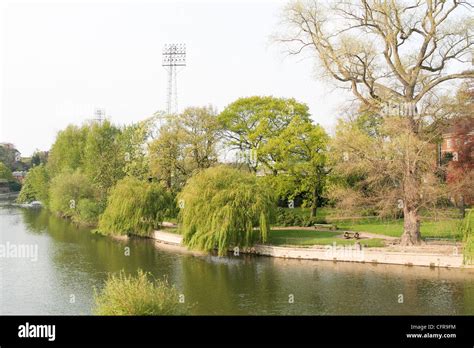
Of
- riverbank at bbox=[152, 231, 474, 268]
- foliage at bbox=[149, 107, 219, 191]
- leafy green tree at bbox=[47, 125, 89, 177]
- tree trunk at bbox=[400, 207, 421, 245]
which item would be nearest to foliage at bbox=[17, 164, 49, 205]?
leafy green tree at bbox=[47, 125, 89, 177]

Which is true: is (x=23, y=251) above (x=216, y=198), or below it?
below

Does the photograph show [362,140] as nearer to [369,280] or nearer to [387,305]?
[369,280]

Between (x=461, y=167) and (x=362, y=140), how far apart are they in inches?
319

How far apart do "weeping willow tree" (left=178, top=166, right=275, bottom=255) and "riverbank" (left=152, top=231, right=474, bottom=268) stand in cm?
112

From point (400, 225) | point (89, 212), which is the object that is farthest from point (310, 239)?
point (89, 212)

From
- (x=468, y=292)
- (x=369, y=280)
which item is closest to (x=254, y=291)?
(x=369, y=280)

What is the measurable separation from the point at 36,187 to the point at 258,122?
1362 inches

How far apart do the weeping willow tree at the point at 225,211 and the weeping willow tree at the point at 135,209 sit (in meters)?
6.96

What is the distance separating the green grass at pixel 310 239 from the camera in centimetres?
2967

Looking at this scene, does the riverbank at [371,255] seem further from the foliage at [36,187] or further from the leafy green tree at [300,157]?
the foliage at [36,187]

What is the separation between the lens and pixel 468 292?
21.3 metres

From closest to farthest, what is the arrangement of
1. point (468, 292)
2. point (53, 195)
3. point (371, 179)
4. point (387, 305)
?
point (387, 305) → point (468, 292) → point (371, 179) → point (53, 195)

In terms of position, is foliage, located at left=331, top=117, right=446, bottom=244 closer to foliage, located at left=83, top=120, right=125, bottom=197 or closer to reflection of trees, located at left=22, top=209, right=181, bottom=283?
reflection of trees, located at left=22, top=209, right=181, bottom=283

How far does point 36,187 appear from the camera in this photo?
66000mm
